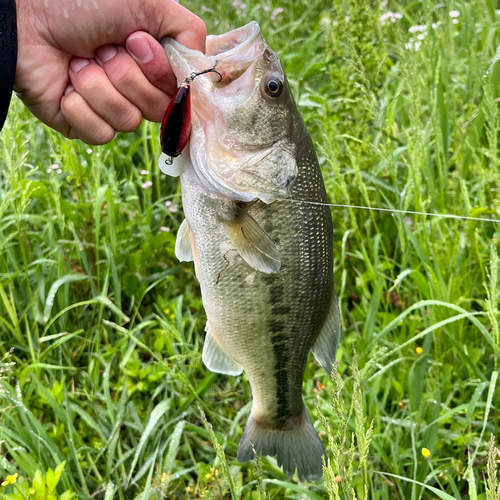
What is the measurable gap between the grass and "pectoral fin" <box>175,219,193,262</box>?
0.26 m

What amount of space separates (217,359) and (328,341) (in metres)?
0.38

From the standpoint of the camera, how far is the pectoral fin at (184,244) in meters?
1.92

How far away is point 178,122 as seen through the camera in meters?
1.59

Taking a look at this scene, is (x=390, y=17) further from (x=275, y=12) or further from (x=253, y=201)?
(x=253, y=201)

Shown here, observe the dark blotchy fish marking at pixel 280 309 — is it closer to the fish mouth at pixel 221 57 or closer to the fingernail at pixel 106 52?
the fish mouth at pixel 221 57

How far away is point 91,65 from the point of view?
187 centimetres

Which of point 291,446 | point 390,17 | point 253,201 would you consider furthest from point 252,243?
point 390,17

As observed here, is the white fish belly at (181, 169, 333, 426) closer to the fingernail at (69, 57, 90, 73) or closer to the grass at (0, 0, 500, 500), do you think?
the grass at (0, 0, 500, 500)

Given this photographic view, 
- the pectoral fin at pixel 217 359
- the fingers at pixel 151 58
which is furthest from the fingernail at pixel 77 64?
the pectoral fin at pixel 217 359

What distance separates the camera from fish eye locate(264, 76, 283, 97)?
5.80 feet

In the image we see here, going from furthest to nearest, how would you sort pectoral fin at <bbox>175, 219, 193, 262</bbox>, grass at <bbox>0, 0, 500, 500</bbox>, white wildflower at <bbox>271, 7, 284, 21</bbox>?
white wildflower at <bbox>271, 7, 284, 21</bbox>
grass at <bbox>0, 0, 500, 500</bbox>
pectoral fin at <bbox>175, 219, 193, 262</bbox>

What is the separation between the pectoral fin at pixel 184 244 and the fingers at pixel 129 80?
40cm

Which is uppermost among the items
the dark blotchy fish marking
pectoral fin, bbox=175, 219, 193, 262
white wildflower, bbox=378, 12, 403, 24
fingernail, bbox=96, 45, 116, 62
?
fingernail, bbox=96, 45, 116, 62

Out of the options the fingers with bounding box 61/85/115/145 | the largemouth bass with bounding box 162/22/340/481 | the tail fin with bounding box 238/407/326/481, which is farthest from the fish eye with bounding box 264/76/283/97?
the tail fin with bounding box 238/407/326/481
